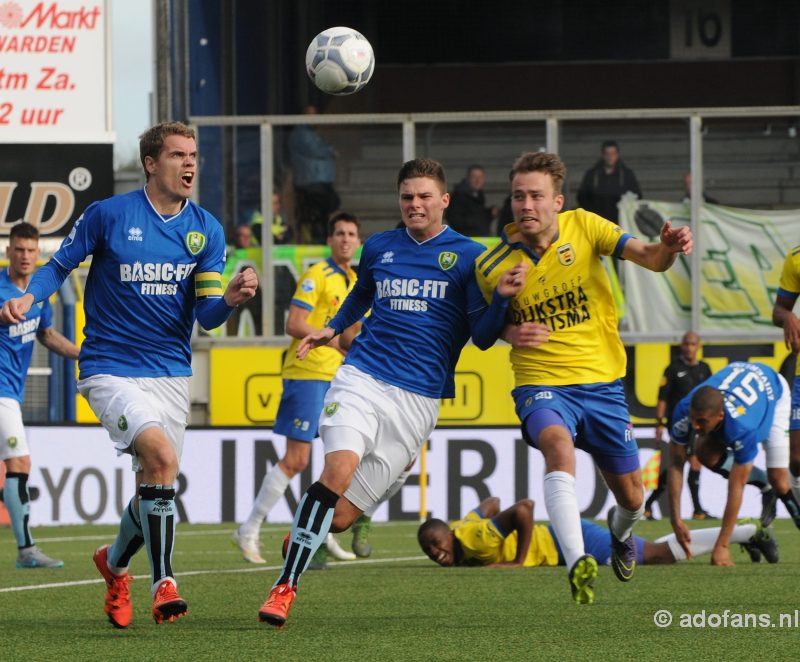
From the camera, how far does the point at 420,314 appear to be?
290 inches

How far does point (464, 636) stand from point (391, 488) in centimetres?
A: 146

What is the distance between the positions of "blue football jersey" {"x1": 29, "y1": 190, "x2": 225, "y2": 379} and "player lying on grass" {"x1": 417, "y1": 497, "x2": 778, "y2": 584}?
3.40 meters

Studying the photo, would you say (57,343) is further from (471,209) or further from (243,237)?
(471,209)

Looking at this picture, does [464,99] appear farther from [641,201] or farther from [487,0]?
[641,201]

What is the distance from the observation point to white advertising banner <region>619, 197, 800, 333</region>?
59.1ft

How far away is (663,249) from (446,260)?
1.02 m

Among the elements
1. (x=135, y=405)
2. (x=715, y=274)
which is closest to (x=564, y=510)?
(x=135, y=405)

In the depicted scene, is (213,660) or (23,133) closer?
(213,660)

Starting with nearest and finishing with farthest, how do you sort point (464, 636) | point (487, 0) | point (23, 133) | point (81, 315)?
point (464, 636) < point (81, 315) < point (23, 133) < point (487, 0)

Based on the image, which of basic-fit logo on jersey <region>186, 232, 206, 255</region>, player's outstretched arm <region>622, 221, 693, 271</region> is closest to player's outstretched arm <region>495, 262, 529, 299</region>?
player's outstretched arm <region>622, 221, 693, 271</region>

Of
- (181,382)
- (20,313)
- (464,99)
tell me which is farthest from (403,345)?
(464,99)

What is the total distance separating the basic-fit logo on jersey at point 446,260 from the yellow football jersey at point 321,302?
11.3 feet

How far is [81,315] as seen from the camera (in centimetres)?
1727

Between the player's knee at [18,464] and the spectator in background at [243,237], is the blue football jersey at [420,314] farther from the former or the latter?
the spectator in background at [243,237]
